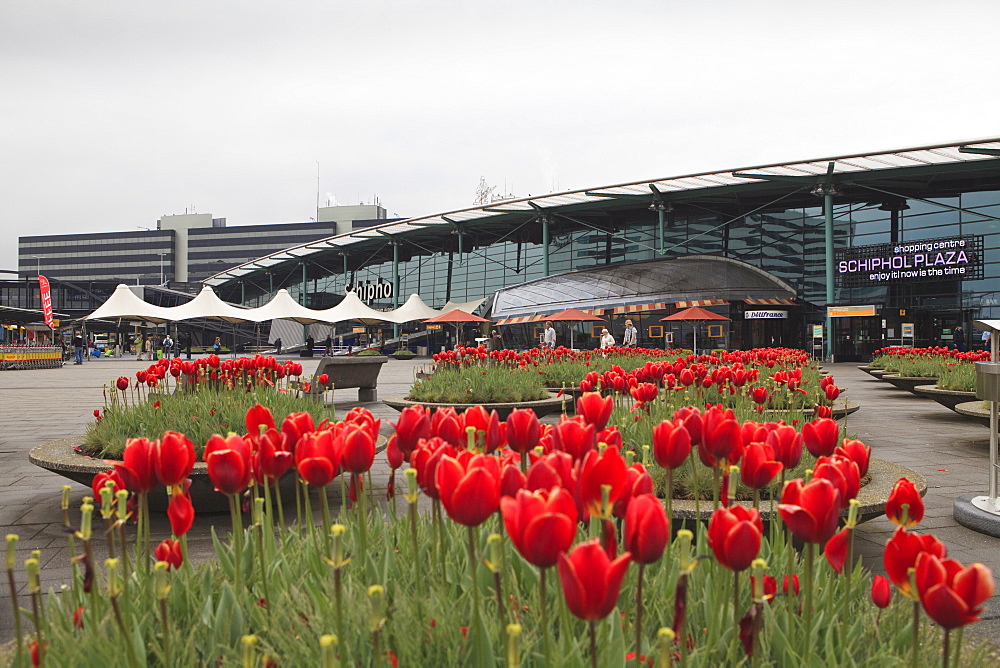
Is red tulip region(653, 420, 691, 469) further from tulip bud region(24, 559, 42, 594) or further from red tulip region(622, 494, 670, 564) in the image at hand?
tulip bud region(24, 559, 42, 594)

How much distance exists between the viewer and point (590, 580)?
862 millimetres

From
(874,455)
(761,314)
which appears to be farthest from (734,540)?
(761,314)

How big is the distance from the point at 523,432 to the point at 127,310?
120ft

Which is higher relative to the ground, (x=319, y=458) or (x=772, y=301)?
(x=772, y=301)

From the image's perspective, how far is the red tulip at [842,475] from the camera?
50.1 inches

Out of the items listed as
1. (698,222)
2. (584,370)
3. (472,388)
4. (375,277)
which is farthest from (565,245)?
(472,388)

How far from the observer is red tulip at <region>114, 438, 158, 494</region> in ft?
4.91

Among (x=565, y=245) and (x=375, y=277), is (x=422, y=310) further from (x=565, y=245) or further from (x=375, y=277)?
(x=375, y=277)

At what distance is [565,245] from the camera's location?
43.4 m

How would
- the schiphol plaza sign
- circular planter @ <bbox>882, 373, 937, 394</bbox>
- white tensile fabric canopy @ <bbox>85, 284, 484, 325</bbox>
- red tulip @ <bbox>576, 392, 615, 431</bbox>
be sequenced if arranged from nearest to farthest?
1. red tulip @ <bbox>576, 392, 615, 431</bbox>
2. circular planter @ <bbox>882, 373, 937, 394</bbox>
3. the schiphol plaza sign
4. white tensile fabric canopy @ <bbox>85, 284, 484, 325</bbox>

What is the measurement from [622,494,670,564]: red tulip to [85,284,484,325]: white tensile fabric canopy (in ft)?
119

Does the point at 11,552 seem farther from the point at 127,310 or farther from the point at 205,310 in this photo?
the point at 205,310

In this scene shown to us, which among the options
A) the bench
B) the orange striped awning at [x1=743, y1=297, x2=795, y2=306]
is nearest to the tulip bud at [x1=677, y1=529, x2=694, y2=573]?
the bench

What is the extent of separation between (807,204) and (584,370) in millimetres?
27817
